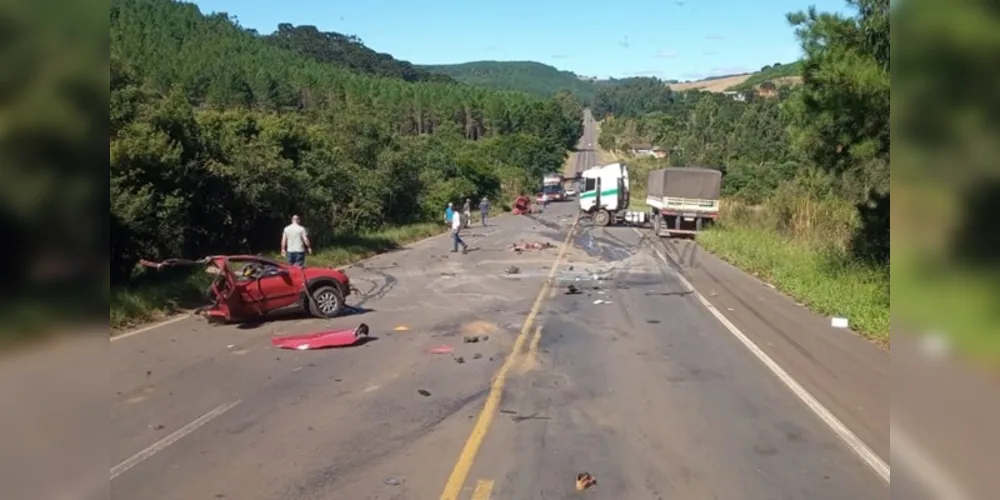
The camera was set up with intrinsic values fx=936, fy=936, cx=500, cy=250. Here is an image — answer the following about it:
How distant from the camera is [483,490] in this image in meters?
7.00

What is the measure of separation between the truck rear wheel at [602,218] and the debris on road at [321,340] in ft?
130

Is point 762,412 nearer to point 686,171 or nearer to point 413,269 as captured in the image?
point 413,269

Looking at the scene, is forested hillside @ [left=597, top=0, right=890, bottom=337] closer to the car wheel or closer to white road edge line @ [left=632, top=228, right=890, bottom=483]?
white road edge line @ [left=632, top=228, right=890, bottom=483]

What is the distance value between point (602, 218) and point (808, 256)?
2792cm

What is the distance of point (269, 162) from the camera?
2844 centimetres

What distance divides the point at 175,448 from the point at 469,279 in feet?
56.2

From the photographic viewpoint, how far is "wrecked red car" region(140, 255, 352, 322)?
1623 cm

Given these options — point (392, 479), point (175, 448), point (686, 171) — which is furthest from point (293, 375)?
point (686, 171)

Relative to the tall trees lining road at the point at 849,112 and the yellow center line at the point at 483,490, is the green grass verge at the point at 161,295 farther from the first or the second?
the tall trees lining road at the point at 849,112

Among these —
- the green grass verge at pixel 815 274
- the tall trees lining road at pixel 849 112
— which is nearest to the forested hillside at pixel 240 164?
the tall trees lining road at pixel 849 112
